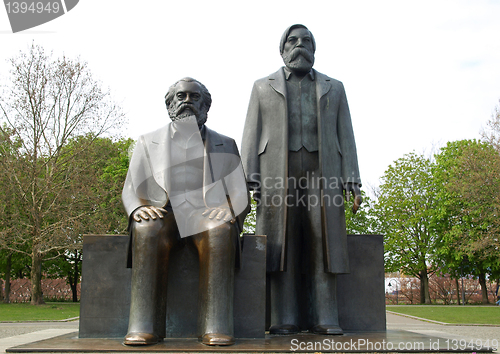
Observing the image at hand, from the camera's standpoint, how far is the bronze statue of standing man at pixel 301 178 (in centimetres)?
526

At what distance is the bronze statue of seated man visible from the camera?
421cm

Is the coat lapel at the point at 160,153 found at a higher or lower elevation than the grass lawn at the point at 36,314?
higher

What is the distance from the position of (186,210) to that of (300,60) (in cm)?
225

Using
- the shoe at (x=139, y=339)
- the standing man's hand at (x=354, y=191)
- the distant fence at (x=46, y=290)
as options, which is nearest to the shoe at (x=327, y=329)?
the standing man's hand at (x=354, y=191)

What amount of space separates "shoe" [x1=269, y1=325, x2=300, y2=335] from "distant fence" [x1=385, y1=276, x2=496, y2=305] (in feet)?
102

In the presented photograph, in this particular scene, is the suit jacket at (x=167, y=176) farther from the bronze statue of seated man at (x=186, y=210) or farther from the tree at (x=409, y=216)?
the tree at (x=409, y=216)

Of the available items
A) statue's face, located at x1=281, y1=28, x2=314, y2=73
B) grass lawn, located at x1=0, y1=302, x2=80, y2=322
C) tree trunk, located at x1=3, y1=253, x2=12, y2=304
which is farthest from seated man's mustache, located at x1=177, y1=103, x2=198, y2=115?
tree trunk, located at x1=3, y1=253, x2=12, y2=304

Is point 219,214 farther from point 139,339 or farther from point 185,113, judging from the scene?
point 139,339

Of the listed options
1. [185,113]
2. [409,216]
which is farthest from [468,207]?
[185,113]

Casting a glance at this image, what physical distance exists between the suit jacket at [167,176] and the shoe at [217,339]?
40.6 inches

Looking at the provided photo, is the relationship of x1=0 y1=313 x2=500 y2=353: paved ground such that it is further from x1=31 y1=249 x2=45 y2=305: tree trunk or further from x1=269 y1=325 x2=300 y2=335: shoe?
x1=31 y1=249 x2=45 y2=305: tree trunk

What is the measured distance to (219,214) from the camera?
4.45m

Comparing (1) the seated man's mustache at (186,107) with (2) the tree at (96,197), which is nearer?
(1) the seated man's mustache at (186,107)

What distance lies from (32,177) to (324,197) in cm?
1881
